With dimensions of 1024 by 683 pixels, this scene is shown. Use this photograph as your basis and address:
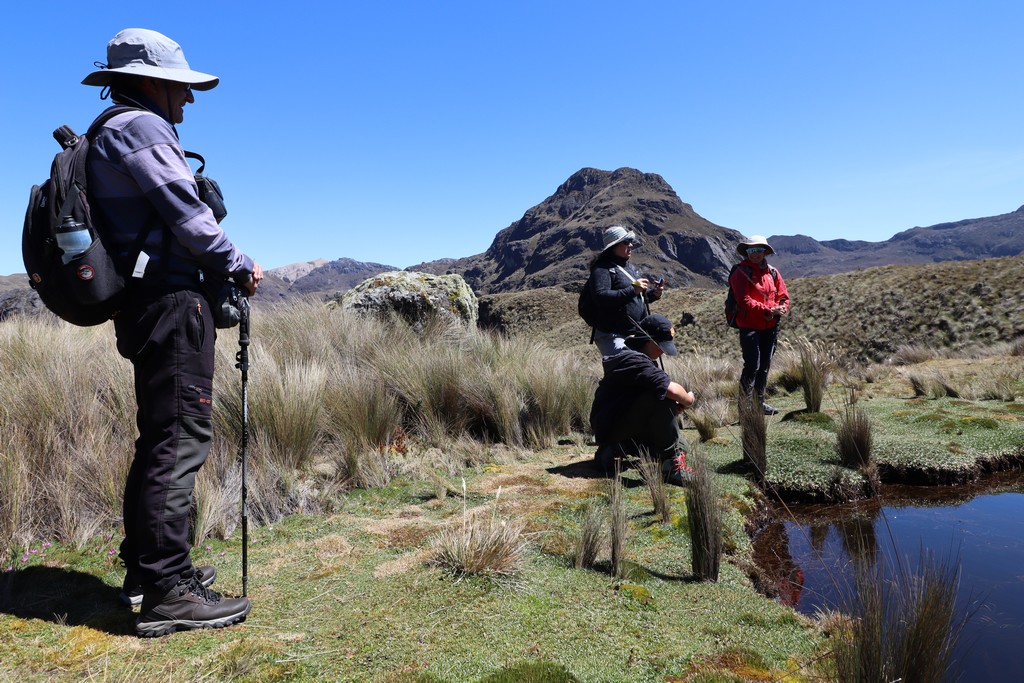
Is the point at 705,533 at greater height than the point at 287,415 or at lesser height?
lesser

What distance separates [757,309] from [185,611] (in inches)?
242

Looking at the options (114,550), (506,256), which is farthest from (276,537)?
(506,256)

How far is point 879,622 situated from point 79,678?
2.34 meters

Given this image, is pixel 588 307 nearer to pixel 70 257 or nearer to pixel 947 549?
pixel 947 549

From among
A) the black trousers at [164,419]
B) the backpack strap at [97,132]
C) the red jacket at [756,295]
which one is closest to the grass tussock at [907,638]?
the black trousers at [164,419]

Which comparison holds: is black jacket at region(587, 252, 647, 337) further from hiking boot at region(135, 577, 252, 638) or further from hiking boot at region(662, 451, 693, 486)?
hiking boot at region(135, 577, 252, 638)

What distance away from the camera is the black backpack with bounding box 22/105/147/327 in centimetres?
207

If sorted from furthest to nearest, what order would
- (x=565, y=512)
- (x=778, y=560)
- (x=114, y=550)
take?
(x=565, y=512) → (x=778, y=560) → (x=114, y=550)

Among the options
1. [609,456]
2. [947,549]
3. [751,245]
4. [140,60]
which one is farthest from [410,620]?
[751,245]

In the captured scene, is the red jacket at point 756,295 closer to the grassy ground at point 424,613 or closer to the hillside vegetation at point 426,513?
the hillside vegetation at point 426,513

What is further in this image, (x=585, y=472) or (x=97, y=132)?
(x=585, y=472)

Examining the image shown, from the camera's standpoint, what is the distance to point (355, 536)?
341 centimetres

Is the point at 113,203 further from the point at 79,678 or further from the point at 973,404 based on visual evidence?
the point at 973,404

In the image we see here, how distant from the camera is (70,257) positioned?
2062 millimetres
